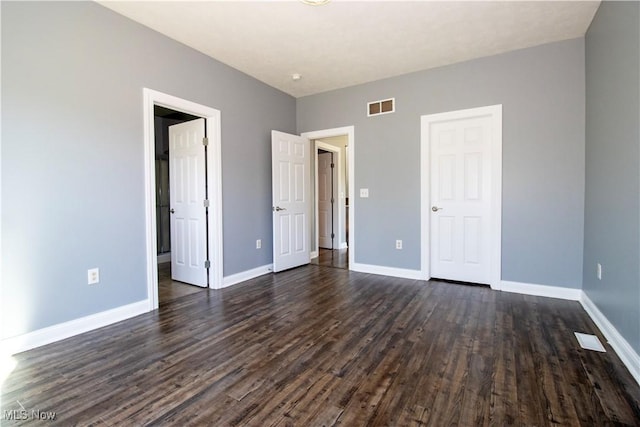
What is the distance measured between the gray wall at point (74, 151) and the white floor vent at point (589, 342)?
3.59 metres

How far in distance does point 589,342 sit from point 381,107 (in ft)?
10.6

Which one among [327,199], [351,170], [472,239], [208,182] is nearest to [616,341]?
[472,239]

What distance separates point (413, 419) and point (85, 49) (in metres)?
3.37

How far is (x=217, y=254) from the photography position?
3594mm

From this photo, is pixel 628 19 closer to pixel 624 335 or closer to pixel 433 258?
pixel 624 335

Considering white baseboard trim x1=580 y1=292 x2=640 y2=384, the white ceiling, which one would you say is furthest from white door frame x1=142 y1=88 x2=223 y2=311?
white baseboard trim x1=580 y1=292 x2=640 y2=384

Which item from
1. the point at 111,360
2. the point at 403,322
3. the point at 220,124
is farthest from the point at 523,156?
the point at 111,360

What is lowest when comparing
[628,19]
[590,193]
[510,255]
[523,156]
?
[510,255]

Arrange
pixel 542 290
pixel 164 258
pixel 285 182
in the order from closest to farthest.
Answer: pixel 542 290
pixel 285 182
pixel 164 258

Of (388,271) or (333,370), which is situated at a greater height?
(388,271)

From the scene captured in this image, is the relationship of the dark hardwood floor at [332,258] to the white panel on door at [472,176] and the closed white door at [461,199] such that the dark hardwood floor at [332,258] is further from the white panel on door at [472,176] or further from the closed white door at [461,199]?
the white panel on door at [472,176]

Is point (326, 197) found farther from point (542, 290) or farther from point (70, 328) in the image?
point (70, 328)

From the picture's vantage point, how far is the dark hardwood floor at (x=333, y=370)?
152cm

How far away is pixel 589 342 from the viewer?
7.29 ft
